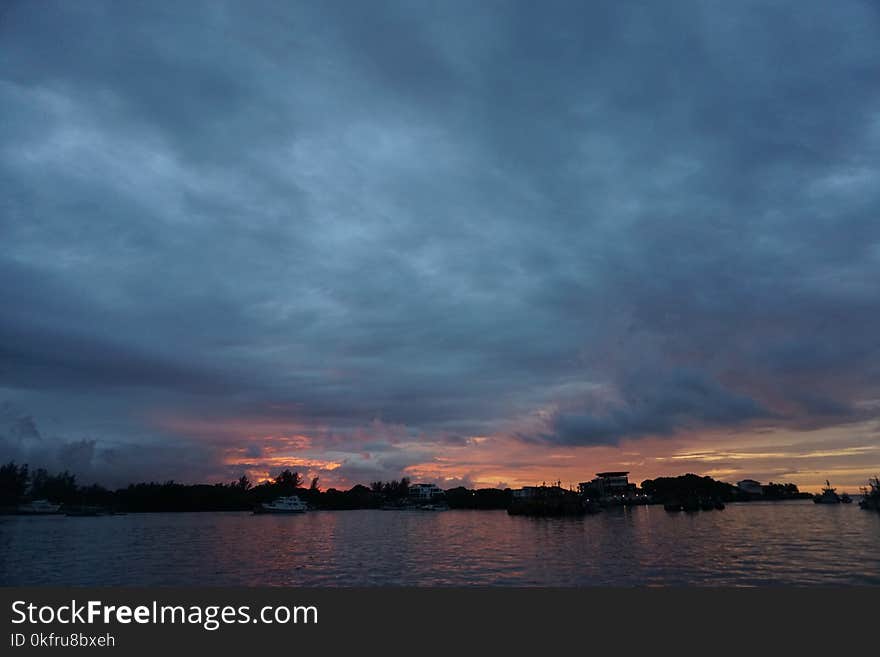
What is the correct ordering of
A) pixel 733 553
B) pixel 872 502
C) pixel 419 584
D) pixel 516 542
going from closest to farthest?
1. pixel 419 584
2. pixel 733 553
3. pixel 516 542
4. pixel 872 502

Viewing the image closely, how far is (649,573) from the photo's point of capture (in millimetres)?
49406

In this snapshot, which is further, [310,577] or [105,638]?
[310,577]

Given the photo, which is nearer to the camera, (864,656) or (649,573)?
(864,656)

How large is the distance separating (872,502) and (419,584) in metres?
186

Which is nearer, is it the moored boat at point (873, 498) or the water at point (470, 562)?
the water at point (470, 562)

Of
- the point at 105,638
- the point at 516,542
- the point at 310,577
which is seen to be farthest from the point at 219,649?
the point at 516,542

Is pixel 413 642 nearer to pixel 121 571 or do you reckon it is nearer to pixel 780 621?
pixel 780 621

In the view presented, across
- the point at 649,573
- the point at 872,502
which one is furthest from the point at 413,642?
the point at 872,502

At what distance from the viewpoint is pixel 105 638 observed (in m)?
22.8

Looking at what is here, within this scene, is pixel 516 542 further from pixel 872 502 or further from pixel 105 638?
pixel 872 502

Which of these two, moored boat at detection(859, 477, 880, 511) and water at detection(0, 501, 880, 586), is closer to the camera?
water at detection(0, 501, 880, 586)

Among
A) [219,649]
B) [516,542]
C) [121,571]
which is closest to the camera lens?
[219,649]

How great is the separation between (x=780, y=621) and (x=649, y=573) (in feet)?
79.7

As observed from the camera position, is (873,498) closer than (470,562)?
No
